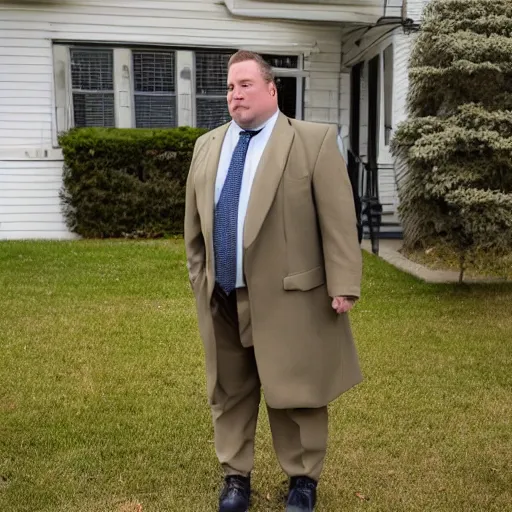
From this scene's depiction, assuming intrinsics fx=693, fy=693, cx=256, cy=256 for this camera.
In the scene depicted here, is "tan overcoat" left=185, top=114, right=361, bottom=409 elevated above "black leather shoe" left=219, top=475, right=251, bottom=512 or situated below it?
above

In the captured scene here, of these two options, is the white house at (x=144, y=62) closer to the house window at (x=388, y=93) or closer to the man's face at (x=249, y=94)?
the house window at (x=388, y=93)

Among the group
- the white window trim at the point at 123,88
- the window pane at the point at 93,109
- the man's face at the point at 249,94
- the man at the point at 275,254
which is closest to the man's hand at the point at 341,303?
the man at the point at 275,254

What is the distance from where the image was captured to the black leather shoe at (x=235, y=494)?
121 inches

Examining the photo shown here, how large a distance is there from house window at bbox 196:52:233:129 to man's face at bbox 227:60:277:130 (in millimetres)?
8533

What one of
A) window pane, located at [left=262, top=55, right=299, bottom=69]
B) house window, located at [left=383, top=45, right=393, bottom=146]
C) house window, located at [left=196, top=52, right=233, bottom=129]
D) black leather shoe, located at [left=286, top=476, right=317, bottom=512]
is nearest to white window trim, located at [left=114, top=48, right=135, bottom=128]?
house window, located at [left=196, top=52, right=233, bottom=129]

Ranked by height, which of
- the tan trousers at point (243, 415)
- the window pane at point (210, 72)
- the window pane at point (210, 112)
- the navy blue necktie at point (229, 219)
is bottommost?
the tan trousers at point (243, 415)

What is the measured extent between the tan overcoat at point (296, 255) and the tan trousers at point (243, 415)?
9 centimetres

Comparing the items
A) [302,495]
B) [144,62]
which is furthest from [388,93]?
[302,495]

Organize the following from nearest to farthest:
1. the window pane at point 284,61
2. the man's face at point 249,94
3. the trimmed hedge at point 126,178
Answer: the man's face at point 249,94, the trimmed hedge at point 126,178, the window pane at point 284,61

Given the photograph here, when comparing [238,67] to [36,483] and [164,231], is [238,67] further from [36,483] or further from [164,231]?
[164,231]

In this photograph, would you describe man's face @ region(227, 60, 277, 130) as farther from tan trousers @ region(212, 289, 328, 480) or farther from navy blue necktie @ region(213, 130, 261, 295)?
tan trousers @ region(212, 289, 328, 480)

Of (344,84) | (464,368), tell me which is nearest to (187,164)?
(344,84)

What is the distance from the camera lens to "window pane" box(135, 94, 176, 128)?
10.9 m

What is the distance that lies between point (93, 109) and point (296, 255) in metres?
8.83
